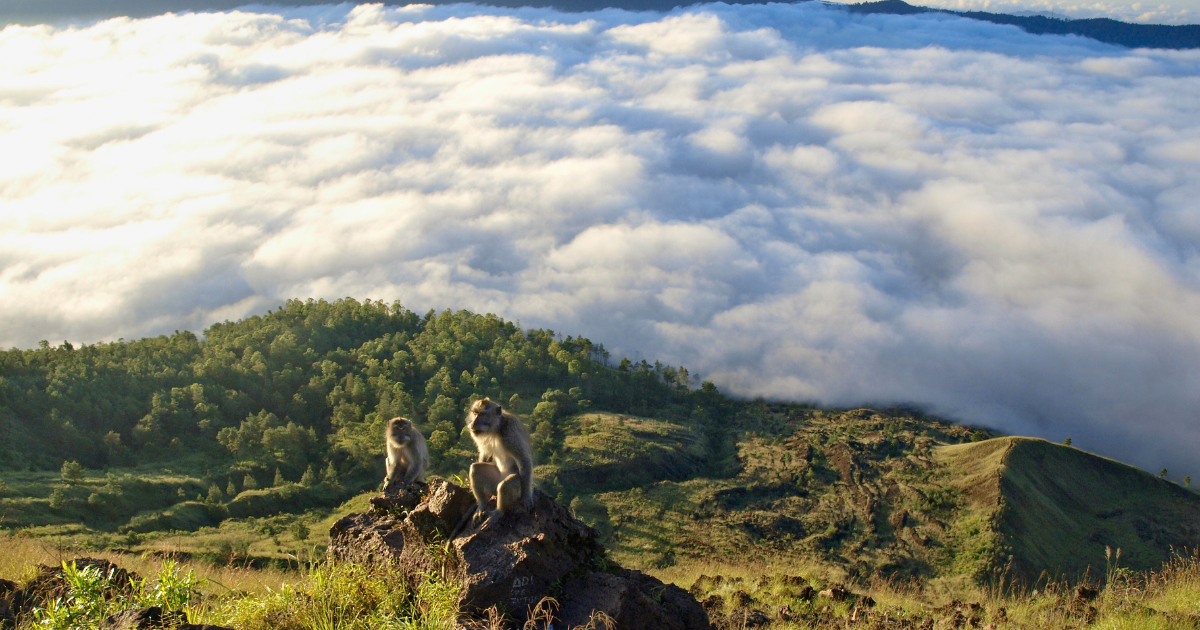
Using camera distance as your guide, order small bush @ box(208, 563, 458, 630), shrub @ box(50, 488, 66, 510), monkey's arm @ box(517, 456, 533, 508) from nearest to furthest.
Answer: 1. small bush @ box(208, 563, 458, 630)
2. monkey's arm @ box(517, 456, 533, 508)
3. shrub @ box(50, 488, 66, 510)

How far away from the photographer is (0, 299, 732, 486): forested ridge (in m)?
69.7

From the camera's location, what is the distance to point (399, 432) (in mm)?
17344

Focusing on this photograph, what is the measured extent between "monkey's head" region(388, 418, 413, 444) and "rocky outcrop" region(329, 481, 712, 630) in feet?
12.5

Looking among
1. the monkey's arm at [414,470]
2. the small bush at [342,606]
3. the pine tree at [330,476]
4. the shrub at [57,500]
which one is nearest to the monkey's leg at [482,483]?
the small bush at [342,606]

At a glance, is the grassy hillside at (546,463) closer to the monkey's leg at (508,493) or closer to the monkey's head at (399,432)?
the monkey's head at (399,432)

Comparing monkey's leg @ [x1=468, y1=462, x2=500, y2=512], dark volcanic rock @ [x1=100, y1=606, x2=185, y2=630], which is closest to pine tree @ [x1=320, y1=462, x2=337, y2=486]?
monkey's leg @ [x1=468, y1=462, x2=500, y2=512]

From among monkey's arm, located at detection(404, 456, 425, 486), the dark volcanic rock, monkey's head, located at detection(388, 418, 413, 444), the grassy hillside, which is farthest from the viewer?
the grassy hillside

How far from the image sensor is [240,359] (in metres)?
87.9

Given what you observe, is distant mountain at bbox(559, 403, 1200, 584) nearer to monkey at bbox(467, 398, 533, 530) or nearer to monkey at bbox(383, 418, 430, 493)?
monkey at bbox(383, 418, 430, 493)

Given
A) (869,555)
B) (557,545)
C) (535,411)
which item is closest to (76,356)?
(535,411)

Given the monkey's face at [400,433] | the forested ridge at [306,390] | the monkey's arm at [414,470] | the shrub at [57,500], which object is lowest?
the forested ridge at [306,390]

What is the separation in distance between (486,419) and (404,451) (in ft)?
19.2

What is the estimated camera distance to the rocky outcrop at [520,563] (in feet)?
36.1

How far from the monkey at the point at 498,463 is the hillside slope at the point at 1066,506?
50.4 m
